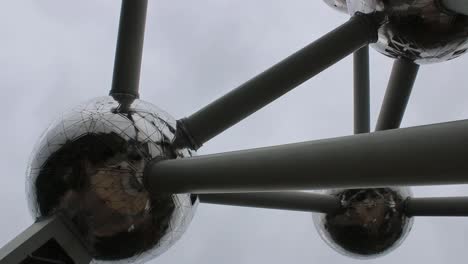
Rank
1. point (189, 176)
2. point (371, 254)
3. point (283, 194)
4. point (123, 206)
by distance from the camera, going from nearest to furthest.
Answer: point (189, 176)
point (123, 206)
point (283, 194)
point (371, 254)

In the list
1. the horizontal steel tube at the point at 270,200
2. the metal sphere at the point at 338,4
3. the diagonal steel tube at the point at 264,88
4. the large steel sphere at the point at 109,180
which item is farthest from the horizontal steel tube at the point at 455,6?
the metal sphere at the point at 338,4

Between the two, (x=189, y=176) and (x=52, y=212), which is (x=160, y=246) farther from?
(x=189, y=176)

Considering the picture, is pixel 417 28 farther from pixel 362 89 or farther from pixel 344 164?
pixel 344 164

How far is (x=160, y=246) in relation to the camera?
5008mm

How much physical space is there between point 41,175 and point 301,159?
2378 mm

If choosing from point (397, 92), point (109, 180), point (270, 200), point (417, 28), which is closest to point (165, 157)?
point (109, 180)

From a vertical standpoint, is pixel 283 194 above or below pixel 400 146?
above

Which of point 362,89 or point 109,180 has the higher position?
point 362,89

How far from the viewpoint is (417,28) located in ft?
17.6

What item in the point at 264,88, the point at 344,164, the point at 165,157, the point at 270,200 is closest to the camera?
the point at 344,164

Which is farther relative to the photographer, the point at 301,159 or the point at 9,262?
the point at 9,262

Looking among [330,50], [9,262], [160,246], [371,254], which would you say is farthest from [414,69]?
[9,262]

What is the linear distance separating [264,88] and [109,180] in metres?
1.42

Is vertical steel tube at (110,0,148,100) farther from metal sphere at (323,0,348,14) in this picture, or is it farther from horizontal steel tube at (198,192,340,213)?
A: metal sphere at (323,0,348,14)
